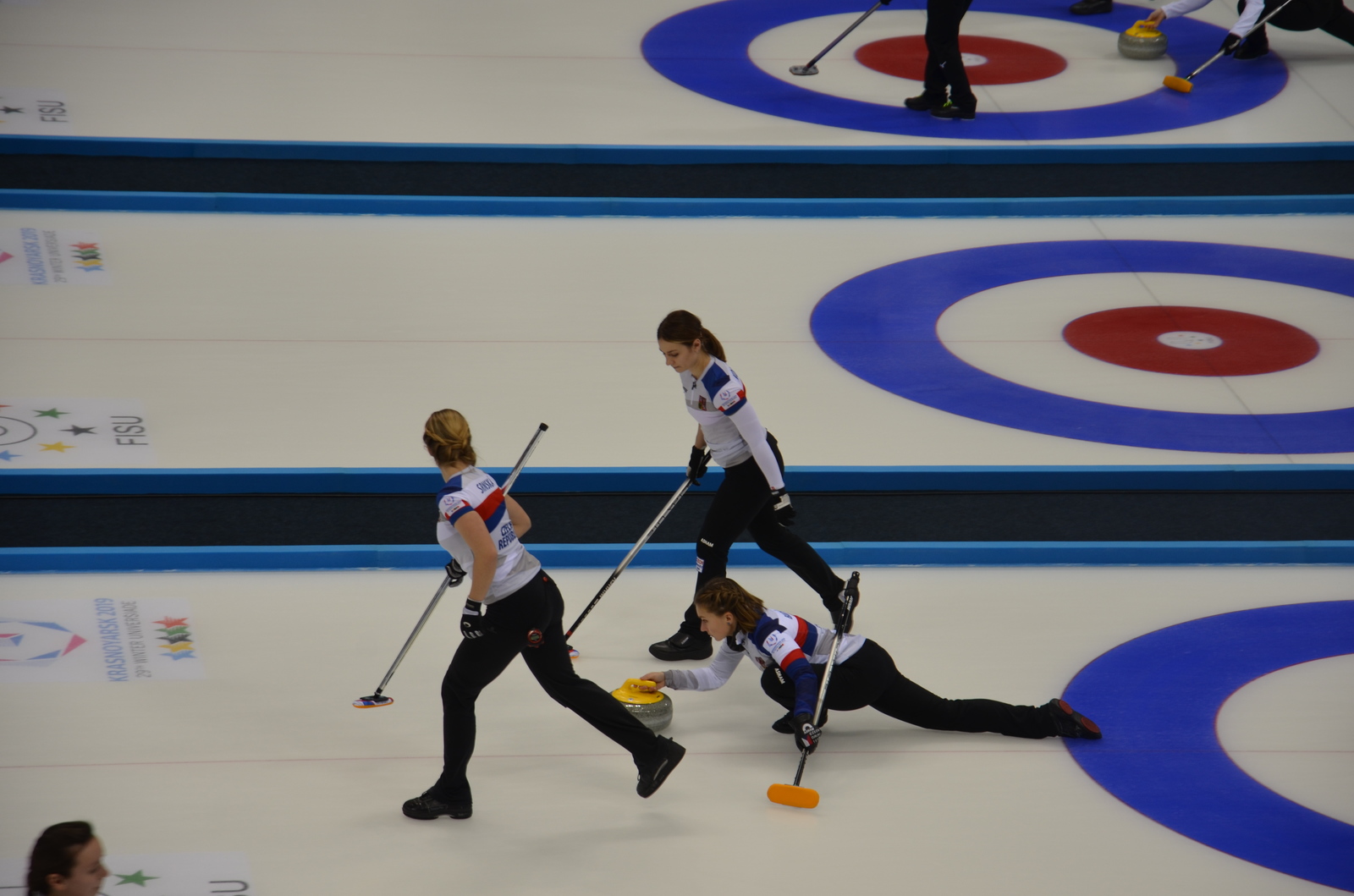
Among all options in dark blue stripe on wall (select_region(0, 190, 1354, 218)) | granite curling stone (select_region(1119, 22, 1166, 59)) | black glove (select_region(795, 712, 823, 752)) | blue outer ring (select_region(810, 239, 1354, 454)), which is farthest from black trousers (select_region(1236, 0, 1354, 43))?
black glove (select_region(795, 712, 823, 752))

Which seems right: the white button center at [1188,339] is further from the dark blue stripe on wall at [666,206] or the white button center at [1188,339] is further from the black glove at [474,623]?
the black glove at [474,623]

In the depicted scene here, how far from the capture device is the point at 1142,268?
944cm

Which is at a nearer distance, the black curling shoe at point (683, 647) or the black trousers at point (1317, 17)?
the black curling shoe at point (683, 647)

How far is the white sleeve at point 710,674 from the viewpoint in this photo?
523cm

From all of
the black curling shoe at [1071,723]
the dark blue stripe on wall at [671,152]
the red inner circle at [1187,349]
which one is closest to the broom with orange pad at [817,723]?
the black curling shoe at [1071,723]

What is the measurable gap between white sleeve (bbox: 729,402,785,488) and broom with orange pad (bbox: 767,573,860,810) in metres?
0.57

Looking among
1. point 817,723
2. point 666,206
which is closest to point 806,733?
point 817,723

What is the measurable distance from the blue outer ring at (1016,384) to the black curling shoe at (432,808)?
13.0ft

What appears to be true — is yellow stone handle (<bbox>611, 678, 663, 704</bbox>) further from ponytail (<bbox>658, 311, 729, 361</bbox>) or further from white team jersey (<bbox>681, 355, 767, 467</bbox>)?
ponytail (<bbox>658, 311, 729, 361</bbox>)

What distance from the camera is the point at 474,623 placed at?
460 cm

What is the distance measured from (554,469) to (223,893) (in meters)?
2.98

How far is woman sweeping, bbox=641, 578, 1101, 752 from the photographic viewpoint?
5039 mm

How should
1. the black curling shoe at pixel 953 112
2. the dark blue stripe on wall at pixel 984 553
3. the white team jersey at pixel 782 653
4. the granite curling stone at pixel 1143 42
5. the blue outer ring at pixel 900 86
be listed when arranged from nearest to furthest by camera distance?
1. the white team jersey at pixel 782 653
2. the dark blue stripe on wall at pixel 984 553
3. the blue outer ring at pixel 900 86
4. the black curling shoe at pixel 953 112
5. the granite curling stone at pixel 1143 42

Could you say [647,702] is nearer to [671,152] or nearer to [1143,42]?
[671,152]
